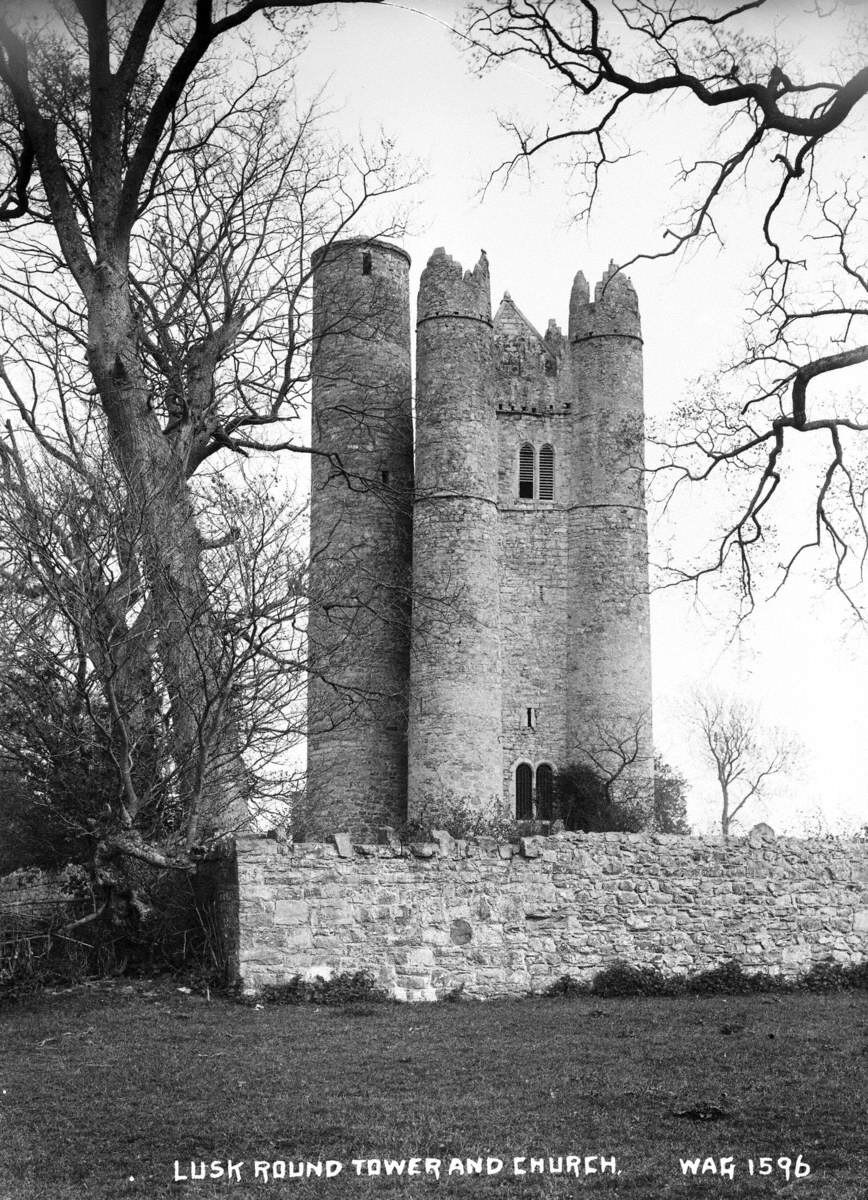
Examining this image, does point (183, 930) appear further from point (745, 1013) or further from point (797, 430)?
point (797, 430)

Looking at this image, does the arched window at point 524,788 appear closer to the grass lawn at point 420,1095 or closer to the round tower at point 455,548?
the round tower at point 455,548

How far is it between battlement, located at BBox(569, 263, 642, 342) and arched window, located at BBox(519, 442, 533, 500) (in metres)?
3.35

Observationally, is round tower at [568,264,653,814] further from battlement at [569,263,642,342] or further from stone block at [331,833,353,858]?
stone block at [331,833,353,858]

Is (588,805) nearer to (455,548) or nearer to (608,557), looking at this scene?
(608,557)

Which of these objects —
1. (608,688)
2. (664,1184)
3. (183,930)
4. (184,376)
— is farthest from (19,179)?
(608,688)

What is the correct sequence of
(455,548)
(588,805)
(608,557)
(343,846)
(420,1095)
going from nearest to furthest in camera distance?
1. (420,1095)
2. (343,846)
3. (455,548)
4. (588,805)
5. (608,557)

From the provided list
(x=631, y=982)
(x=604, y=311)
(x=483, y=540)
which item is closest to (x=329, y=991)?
(x=631, y=982)

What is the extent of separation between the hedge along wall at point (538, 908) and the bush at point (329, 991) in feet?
0.29

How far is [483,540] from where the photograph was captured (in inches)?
1374

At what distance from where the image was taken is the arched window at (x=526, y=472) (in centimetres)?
3844

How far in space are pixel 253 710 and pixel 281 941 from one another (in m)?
2.46

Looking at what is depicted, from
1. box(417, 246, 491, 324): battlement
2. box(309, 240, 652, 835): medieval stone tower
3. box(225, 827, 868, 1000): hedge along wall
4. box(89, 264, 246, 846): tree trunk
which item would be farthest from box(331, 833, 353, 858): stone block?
box(417, 246, 491, 324): battlement

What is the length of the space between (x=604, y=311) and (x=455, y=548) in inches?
338

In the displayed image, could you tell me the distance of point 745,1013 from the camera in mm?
12211
